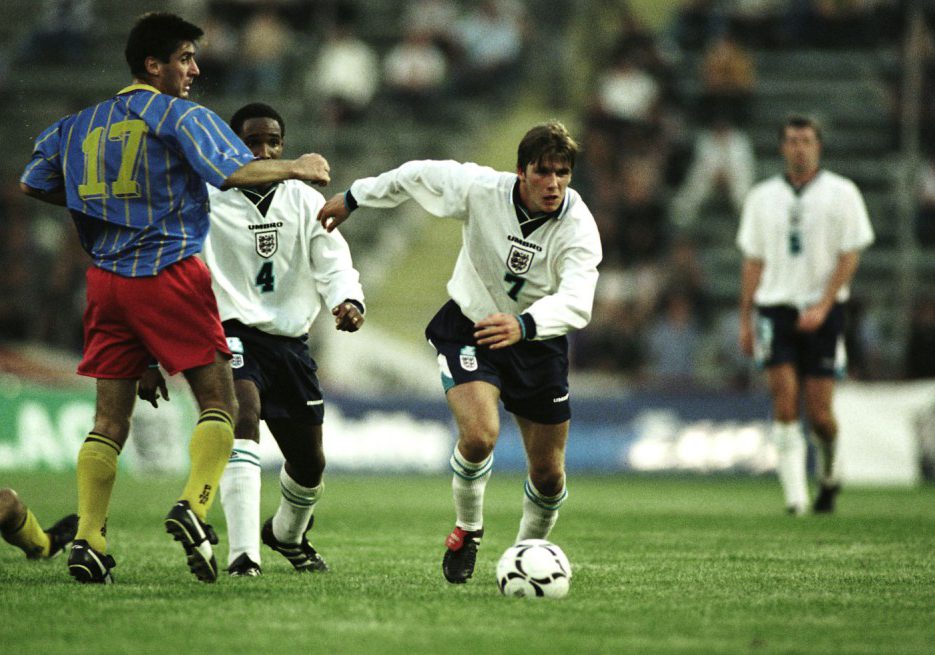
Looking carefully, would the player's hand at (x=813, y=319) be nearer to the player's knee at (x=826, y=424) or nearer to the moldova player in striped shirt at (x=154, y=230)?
the player's knee at (x=826, y=424)

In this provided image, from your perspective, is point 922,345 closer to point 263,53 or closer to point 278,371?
point 263,53

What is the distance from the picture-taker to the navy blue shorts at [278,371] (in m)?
7.62

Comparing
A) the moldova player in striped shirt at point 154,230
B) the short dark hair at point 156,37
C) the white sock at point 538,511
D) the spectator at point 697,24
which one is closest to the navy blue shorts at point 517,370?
the white sock at point 538,511

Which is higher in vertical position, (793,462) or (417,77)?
(417,77)

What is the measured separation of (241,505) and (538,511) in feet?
4.75

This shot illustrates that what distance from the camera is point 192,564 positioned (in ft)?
21.4

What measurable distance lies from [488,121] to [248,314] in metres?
16.6

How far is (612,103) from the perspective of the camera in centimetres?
2188

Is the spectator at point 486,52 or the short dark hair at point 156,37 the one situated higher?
the spectator at point 486,52

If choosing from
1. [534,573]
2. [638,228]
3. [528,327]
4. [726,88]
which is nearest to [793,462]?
[528,327]

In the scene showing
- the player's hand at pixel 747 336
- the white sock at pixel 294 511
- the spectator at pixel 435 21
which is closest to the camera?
the white sock at pixel 294 511

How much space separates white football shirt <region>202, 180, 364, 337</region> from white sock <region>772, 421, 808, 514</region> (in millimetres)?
5191

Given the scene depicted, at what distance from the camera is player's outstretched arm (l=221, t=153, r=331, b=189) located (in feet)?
21.8

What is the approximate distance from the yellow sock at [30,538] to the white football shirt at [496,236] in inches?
88.8
